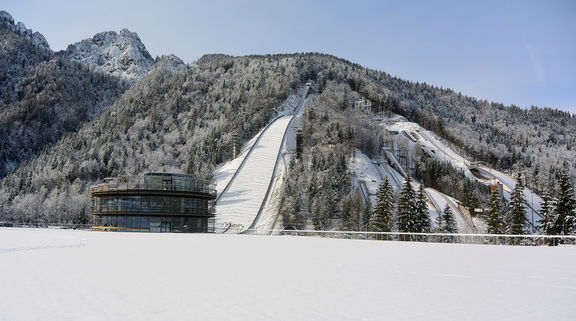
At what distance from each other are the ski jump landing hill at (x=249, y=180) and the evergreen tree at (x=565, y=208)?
117 ft

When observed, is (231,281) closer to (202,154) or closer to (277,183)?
(277,183)

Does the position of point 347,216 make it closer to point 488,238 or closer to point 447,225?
point 447,225

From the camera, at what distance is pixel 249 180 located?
88.7 m

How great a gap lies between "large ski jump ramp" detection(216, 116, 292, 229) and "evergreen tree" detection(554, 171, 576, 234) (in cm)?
3869

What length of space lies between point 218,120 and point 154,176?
73863mm

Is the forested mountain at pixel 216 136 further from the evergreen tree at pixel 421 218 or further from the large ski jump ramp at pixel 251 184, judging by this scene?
the evergreen tree at pixel 421 218

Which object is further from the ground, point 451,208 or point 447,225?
point 451,208

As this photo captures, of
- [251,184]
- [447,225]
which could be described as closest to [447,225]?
[447,225]

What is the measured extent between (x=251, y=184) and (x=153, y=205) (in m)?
29.6

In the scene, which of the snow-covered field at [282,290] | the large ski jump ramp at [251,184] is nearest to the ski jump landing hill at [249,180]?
the large ski jump ramp at [251,184]

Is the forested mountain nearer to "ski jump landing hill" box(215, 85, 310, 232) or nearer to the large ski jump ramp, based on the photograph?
"ski jump landing hill" box(215, 85, 310, 232)

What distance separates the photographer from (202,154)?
110 m

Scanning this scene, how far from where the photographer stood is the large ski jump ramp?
73.3 m

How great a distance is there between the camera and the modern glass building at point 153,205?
58.4 m
